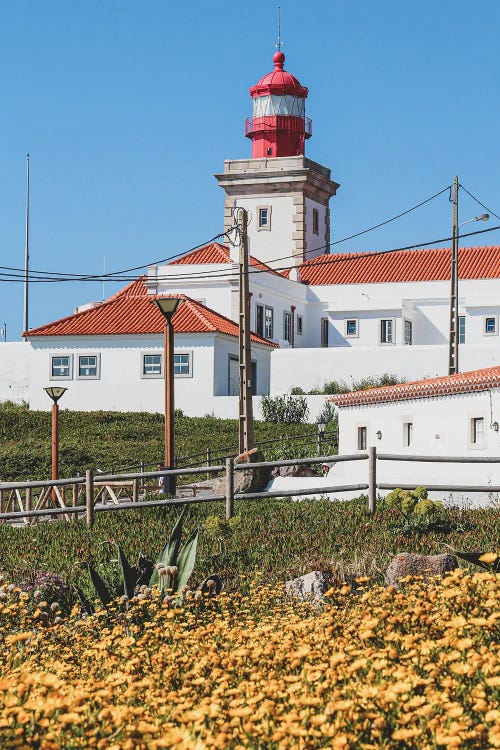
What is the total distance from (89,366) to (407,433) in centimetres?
2055

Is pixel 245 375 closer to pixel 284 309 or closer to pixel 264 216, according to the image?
pixel 284 309

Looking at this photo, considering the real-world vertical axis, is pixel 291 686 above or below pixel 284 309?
below

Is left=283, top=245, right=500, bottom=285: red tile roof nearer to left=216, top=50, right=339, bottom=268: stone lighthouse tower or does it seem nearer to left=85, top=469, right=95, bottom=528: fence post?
left=216, top=50, right=339, bottom=268: stone lighthouse tower

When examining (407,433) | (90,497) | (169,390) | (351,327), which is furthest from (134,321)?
(90,497)

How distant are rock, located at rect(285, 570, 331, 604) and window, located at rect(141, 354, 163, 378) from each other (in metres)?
34.5

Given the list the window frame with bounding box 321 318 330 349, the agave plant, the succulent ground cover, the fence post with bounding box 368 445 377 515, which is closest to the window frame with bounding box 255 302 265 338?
the window frame with bounding box 321 318 330 349

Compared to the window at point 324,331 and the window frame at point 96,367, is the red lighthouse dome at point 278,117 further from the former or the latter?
the window frame at point 96,367

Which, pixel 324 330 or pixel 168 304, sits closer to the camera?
pixel 168 304

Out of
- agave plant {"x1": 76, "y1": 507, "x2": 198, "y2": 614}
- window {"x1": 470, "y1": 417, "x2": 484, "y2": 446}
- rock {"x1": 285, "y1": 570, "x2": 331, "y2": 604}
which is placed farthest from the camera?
window {"x1": 470, "y1": 417, "x2": 484, "y2": 446}

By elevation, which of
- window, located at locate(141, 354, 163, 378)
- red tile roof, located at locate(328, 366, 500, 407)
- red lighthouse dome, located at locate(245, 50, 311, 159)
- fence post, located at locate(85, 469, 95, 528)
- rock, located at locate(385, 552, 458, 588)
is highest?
red lighthouse dome, located at locate(245, 50, 311, 159)

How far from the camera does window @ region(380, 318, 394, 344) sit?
57.4 m

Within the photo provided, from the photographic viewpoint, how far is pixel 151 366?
157ft

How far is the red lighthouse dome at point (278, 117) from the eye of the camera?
69.5 metres

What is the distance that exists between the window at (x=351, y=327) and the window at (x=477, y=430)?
29.7m
